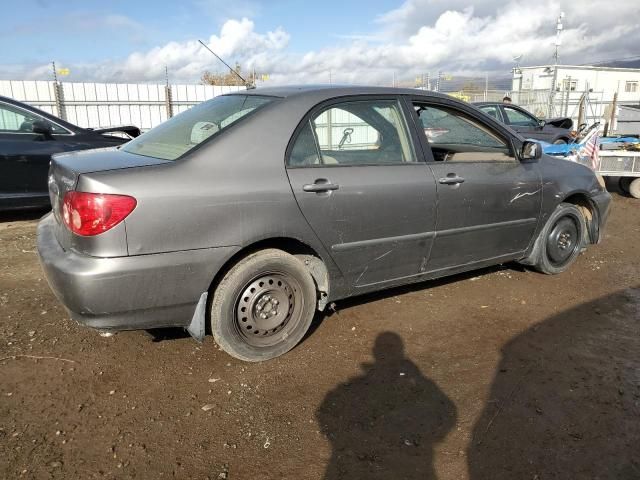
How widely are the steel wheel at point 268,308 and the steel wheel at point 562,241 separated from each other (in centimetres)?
265

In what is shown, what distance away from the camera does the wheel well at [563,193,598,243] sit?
4.89 metres

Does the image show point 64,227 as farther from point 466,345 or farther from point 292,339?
point 466,345

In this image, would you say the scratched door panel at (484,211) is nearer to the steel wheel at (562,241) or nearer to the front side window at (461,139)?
the front side window at (461,139)

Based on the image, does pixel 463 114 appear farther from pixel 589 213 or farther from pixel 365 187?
pixel 589 213

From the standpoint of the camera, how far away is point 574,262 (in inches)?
206

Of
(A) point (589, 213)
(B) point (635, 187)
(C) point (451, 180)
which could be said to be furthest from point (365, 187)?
(B) point (635, 187)

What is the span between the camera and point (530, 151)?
13.6 ft

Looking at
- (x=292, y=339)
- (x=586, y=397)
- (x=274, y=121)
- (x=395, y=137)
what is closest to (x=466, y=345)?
(x=586, y=397)

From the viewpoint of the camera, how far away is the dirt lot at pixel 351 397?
2340 millimetres

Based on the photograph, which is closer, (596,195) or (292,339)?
(292,339)

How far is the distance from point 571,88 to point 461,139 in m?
20.2

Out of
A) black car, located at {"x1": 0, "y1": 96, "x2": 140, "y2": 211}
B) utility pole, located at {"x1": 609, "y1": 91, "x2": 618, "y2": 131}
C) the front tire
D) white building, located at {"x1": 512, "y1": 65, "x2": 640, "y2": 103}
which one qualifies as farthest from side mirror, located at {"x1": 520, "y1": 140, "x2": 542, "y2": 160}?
white building, located at {"x1": 512, "y1": 65, "x2": 640, "y2": 103}

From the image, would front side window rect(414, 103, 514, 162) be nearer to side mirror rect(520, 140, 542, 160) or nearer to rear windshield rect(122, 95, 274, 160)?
side mirror rect(520, 140, 542, 160)

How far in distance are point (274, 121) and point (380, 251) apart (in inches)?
44.1
